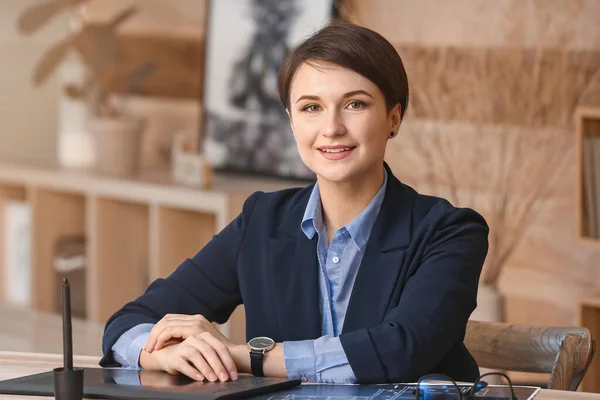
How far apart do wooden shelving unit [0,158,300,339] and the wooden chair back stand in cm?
178

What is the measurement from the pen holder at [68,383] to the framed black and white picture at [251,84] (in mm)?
2446

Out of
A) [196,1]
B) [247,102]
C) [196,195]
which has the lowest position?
[196,195]

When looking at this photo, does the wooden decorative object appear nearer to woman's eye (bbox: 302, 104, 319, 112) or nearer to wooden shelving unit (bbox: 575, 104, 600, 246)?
wooden shelving unit (bbox: 575, 104, 600, 246)

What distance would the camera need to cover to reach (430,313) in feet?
5.64

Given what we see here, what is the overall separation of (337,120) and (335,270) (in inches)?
10.7

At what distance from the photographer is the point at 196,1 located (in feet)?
15.0

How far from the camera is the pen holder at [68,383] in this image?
1452 mm

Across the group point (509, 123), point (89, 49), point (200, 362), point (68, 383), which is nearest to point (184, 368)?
point (200, 362)

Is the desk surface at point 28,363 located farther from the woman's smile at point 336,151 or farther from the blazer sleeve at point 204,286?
the woman's smile at point 336,151

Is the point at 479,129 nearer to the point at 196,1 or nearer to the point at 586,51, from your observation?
the point at 586,51

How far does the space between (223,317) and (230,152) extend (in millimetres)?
2144

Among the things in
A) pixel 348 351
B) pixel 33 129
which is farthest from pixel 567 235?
pixel 33 129

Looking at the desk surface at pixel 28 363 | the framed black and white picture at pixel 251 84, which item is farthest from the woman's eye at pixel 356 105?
the framed black and white picture at pixel 251 84

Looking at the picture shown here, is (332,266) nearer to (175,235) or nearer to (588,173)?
(588,173)
